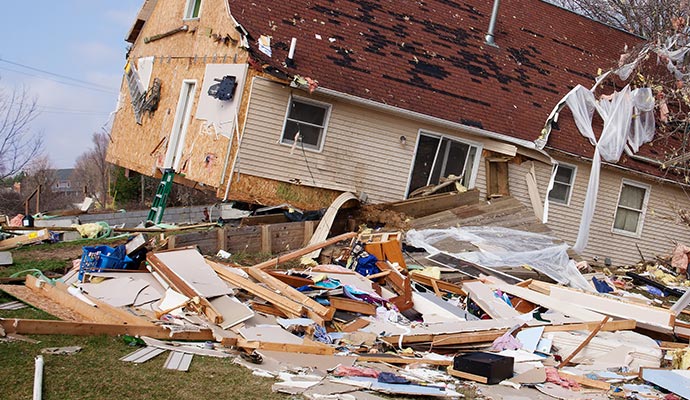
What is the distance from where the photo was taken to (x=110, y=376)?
608cm

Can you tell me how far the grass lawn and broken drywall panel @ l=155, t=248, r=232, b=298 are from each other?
181cm

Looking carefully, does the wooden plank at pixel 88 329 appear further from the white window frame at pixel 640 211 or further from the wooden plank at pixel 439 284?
the white window frame at pixel 640 211

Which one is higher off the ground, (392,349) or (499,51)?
(499,51)

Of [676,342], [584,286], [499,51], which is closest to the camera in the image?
[676,342]

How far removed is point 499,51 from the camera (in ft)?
62.4

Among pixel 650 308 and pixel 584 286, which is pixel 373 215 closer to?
pixel 584 286

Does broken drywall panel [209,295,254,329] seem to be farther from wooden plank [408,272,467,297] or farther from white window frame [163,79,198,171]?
white window frame [163,79,198,171]

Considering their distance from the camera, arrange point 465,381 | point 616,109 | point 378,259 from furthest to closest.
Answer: point 616,109, point 378,259, point 465,381

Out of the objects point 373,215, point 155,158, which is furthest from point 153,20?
point 373,215

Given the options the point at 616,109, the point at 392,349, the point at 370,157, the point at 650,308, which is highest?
the point at 616,109

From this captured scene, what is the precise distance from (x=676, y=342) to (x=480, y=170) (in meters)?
7.57

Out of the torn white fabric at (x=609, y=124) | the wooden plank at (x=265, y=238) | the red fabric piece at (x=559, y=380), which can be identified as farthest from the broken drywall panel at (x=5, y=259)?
the torn white fabric at (x=609, y=124)

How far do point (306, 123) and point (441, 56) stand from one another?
418 cm

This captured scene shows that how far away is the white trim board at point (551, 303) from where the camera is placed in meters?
10.2
